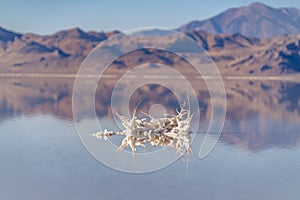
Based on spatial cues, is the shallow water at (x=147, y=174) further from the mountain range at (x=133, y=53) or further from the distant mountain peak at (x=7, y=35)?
the distant mountain peak at (x=7, y=35)

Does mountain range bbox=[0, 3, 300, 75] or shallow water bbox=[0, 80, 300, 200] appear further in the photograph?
mountain range bbox=[0, 3, 300, 75]

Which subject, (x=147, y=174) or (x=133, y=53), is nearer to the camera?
(x=147, y=174)

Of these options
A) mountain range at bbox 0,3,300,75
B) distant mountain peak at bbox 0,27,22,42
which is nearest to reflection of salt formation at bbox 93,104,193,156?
mountain range at bbox 0,3,300,75

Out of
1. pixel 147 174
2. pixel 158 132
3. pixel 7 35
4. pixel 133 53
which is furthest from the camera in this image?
pixel 7 35

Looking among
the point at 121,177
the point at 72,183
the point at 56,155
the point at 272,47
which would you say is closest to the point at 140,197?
the point at 121,177

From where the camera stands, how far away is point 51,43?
108 metres

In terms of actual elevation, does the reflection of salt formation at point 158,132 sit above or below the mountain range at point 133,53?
below

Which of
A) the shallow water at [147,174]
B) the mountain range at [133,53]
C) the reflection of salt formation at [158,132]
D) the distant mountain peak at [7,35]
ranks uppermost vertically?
the distant mountain peak at [7,35]

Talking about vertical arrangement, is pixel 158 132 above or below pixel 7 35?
below

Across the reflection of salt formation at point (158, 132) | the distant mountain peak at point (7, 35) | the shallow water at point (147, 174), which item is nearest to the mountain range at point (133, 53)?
the distant mountain peak at point (7, 35)

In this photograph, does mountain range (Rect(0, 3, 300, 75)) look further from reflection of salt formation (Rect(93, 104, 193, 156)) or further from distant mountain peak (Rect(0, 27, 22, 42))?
reflection of salt formation (Rect(93, 104, 193, 156))

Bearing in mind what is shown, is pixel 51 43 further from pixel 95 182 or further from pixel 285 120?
pixel 95 182

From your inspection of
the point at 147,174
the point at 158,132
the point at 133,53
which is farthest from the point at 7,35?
the point at 158,132

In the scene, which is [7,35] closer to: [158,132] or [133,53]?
[133,53]
